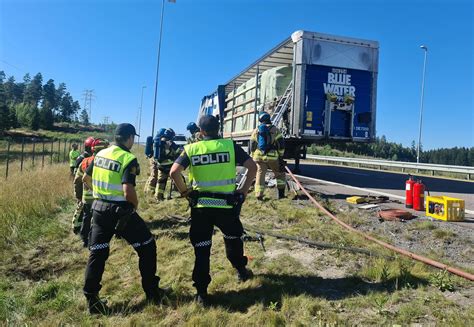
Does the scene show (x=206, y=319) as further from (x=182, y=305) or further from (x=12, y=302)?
(x=12, y=302)

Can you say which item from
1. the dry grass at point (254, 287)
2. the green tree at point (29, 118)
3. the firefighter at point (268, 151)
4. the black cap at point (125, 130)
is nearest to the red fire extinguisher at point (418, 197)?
the dry grass at point (254, 287)

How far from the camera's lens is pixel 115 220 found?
3840 mm

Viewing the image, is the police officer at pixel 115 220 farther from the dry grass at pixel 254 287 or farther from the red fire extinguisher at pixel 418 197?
the red fire extinguisher at pixel 418 197

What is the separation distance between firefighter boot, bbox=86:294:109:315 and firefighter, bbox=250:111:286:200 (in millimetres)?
4523

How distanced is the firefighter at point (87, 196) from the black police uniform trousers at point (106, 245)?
1.99 metres

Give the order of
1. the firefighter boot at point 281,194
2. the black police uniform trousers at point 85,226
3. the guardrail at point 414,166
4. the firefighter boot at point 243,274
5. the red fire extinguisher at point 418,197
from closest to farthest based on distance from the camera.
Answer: the firefighter boot at point 243,274, the black police uniform trousers at point 85,226, the red fire extinguisher at point 418,197, the firefighter boot at point 281,194, the guardrail at point 414,166

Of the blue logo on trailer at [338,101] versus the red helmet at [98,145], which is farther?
the blue logo on trailer at [338,101]

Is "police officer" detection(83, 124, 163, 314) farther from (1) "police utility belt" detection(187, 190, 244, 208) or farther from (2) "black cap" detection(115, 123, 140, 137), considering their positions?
(1) "police utility belt" detection(187, 190, 244, 208)

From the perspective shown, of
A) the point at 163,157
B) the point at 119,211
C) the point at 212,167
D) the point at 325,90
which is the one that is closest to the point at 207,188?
the point at 212,167

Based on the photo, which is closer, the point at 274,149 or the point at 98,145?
the point at 98,145

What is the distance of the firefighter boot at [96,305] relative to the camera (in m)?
3.74

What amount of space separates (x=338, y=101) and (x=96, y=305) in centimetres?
871

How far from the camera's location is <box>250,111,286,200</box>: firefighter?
7.70m

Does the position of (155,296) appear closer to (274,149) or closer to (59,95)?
(274,149)
